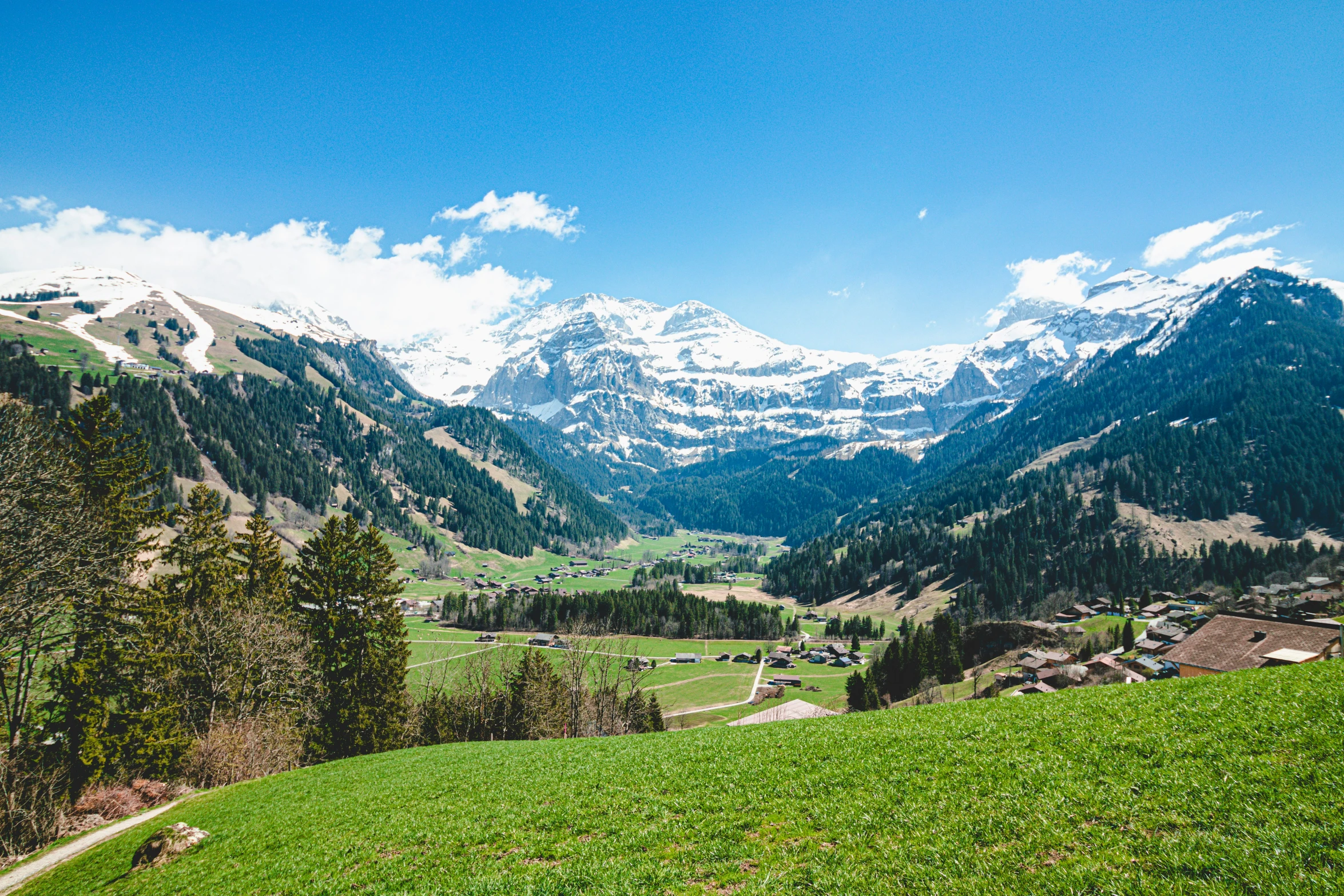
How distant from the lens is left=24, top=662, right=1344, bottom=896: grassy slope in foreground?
382 inches

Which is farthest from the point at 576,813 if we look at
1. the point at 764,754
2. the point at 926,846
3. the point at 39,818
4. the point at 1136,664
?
the point at 1136,664

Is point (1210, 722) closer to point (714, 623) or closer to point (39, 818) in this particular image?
point (39, 818)

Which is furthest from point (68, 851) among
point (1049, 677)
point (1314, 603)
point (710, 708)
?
point (1314, 603)

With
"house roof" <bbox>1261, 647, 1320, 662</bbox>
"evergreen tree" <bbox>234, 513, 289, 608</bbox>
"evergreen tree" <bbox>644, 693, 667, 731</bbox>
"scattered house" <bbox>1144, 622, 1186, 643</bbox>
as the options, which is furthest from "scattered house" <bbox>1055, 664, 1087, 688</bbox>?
"evergreen tree" <bbox>234, 513, 289, 608</bbox>

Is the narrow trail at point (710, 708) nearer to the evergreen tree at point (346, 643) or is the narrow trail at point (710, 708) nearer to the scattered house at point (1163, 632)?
the evergreen tree at point (346, 643)

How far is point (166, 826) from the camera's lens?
67.4ft

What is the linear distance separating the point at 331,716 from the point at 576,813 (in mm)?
37311

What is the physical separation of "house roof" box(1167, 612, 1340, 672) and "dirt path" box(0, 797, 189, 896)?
246 ft

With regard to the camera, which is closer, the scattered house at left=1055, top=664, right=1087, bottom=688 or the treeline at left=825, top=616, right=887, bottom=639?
the scattered house at left=1055, top=664, right=1087, bottom=688

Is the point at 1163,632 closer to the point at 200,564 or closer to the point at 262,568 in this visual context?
the point at 262,568

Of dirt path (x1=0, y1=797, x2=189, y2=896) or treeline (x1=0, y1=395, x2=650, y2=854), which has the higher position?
treeline (x1=0, y1=395, x2=650, y2=854)

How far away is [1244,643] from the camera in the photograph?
5291 centimetres

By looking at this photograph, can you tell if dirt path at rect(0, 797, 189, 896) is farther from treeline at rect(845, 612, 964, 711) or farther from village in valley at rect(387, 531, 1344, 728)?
treeline at rect(845, 612, 964, 711)

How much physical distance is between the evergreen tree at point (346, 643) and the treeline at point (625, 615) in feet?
356
